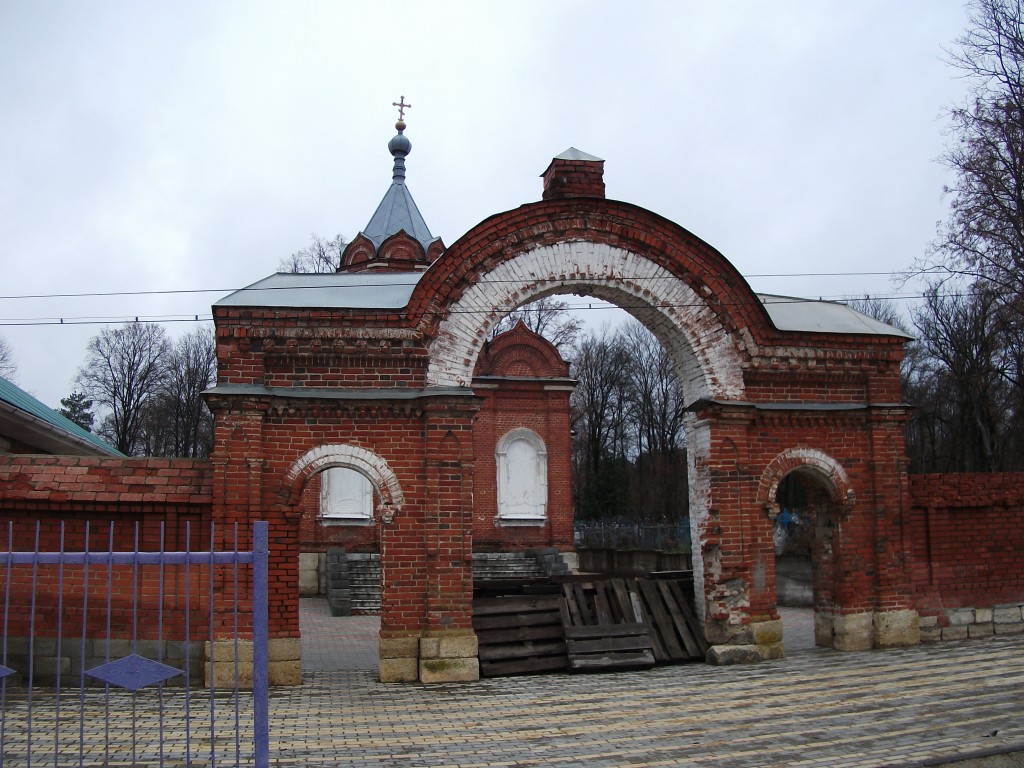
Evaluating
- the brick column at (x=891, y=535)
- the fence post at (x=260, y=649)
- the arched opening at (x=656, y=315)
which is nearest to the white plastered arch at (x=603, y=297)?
the arched opening at (x=656, y=315)

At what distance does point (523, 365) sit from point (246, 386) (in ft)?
44.7

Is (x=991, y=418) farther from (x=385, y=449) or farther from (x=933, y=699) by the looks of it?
(x=385, y=449)

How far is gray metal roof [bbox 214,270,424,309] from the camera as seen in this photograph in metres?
10.2

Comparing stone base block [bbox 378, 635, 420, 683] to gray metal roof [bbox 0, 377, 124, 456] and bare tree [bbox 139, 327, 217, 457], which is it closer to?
gray metal roof [bbox 0, 377, 124, 456]

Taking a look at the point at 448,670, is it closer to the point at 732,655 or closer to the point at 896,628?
the point at 732,655

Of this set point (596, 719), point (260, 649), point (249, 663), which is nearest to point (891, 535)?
point (596, 719)

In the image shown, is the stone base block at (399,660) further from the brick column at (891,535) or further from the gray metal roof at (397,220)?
the gray metal roof at (397,220)

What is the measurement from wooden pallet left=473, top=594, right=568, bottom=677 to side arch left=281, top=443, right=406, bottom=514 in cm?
176

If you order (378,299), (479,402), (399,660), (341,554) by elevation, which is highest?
(378,299)

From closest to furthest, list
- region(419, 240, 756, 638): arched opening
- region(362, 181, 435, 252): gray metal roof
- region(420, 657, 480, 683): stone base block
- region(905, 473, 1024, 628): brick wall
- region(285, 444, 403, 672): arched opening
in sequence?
region(420, 657, 480, 683): stone base block, region(285, 444, 403, 672): arched opening, region(419, 240, 756, 638): arched opening, region(905, 473, 1024, 628): brick wall, region(362, 181, 435, 252): gray metal roof

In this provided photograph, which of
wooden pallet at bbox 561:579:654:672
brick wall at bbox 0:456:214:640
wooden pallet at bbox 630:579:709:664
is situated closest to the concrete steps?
wooden pallet at bbox 561:579:654:672

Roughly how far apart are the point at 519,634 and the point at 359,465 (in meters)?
2.80

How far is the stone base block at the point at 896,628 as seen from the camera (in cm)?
1121

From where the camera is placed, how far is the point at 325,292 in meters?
10.6
